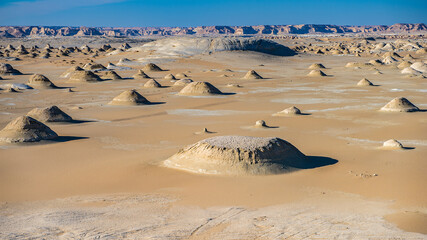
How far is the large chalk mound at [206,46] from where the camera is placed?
40.7 meters

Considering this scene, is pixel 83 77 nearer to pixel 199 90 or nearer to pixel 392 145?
pixel 199 90

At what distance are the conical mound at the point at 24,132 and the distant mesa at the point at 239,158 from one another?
358 centimetres

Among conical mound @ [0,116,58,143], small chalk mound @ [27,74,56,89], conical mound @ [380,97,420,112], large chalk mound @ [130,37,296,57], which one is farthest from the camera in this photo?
large chalk mound @ [130,37,296,57]

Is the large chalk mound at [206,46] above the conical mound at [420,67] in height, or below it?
above

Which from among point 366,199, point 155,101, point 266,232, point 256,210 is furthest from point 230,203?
point 155,101

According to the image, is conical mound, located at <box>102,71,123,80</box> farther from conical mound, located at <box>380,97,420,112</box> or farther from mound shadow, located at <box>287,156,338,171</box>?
mound shadow, located at <box>287,156,338,171</box>

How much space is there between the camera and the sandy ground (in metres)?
5.34

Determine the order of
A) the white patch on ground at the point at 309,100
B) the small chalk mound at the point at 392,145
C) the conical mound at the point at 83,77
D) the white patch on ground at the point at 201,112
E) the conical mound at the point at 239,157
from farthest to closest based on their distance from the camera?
the conical mound at the point at 83,77 < the white patch on ground at the point at 309,100 < the white patch on ground at the point at 201,112 < the small chalk mound at the point at 392,145 < the conical mound at the point at 239,157

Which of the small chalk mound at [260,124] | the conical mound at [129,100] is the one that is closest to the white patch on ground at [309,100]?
the conical mound at [129,100]

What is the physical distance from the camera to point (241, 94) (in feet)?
66.7

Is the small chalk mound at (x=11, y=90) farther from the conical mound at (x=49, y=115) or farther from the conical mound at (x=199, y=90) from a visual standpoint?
the conical mound at (x=49, y=115)

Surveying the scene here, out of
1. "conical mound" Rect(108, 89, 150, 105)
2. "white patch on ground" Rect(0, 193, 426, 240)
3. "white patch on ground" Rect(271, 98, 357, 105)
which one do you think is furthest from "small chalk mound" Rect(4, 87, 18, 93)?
"white patch on ground" Rect(0, 193, 426, 240)

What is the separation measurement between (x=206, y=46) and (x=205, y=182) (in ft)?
115

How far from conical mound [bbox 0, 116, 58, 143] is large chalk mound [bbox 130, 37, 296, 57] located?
2951 cm
